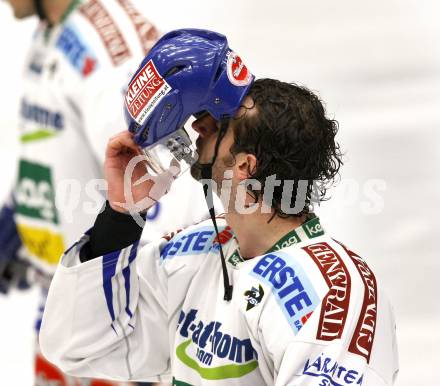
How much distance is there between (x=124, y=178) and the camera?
186 cm

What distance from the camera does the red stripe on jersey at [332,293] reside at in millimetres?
1636

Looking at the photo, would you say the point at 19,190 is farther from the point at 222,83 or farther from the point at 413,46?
the point at 413,46

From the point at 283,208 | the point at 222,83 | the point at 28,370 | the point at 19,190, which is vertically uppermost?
the point at 222,83

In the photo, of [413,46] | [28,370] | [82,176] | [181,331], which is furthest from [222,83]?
[413,46]

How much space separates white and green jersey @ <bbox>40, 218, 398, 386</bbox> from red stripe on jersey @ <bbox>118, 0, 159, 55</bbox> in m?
0.79

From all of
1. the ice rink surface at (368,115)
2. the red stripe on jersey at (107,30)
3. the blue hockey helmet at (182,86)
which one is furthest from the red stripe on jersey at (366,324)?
the ice rink surface at (368,115)

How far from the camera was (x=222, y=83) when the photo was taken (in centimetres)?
170

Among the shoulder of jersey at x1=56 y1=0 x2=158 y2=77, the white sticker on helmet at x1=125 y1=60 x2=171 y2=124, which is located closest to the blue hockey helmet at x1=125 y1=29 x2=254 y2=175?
the white sticker on helmet at x1=125 y1=60 x2=171 y2=124

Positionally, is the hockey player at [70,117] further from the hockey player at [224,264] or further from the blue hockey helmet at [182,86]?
the blue hockey helmet at [182,86]

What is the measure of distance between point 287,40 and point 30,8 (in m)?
1.54

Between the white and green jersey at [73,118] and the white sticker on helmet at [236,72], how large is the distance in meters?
0.78

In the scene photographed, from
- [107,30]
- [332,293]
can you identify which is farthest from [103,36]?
[332,293]

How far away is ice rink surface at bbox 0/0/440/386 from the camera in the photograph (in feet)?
10.2

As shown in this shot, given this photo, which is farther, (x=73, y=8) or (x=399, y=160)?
(x=399, y=160)
